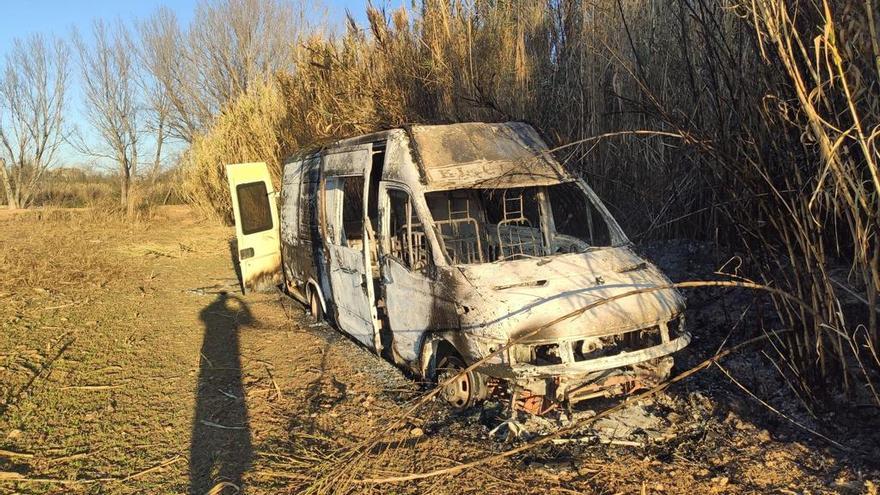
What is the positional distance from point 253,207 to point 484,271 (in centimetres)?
562

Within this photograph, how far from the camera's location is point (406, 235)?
18.6ft

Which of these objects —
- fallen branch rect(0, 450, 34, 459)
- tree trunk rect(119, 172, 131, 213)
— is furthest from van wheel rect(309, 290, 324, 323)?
tree trunk rect(119, 172, 131, 213)

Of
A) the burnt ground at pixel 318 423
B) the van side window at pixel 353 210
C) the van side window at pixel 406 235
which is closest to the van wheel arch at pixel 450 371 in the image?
the burnt ground at pixel 318 423

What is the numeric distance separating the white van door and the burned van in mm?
21

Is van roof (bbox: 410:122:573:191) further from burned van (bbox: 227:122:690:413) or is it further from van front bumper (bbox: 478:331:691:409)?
van front bumper (bbox: 478:331:691:409)

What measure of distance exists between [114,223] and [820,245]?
19.8m

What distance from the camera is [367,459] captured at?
12.6ft

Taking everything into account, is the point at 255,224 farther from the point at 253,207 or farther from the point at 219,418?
the point at 219,418

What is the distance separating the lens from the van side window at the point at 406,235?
5.09m

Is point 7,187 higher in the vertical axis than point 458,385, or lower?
higher

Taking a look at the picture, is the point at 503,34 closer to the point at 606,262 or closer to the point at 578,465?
the point at 606,262

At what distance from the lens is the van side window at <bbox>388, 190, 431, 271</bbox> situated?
5.09m

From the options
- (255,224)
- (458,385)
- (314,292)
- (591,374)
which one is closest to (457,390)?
(458,385)

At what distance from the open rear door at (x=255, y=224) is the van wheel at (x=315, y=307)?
1705mm
